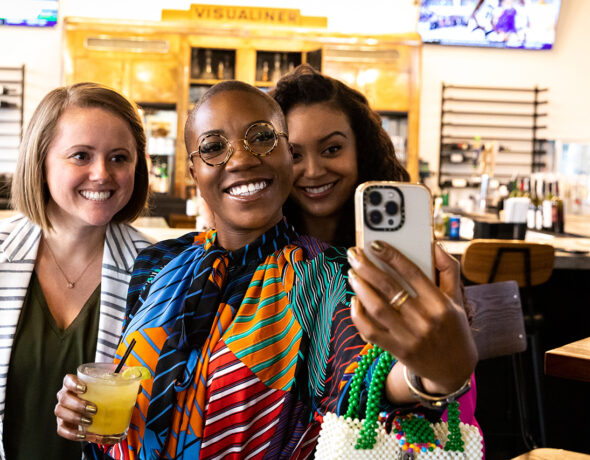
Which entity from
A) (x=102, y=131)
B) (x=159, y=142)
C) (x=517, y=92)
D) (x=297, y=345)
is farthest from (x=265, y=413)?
(x=517, y=92)

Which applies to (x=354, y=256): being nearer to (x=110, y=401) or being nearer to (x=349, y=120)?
(x=110, y=401)

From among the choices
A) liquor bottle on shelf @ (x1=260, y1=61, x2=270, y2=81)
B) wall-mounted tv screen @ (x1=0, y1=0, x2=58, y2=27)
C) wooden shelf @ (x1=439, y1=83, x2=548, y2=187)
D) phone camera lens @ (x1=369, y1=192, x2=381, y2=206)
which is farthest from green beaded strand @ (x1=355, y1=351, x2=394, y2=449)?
wall-mounted tv screen @ (x1=0, y1=0, x2=58, y2=27)

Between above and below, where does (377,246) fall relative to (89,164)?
below

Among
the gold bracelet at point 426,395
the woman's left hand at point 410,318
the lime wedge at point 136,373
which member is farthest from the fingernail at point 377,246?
the lime wedge at point 136,373

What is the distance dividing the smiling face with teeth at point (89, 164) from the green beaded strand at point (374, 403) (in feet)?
3.63

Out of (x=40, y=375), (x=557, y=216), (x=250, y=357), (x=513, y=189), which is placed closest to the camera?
(x=250, y=357)

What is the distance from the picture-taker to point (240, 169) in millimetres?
1216

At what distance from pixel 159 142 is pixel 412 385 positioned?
7056mm

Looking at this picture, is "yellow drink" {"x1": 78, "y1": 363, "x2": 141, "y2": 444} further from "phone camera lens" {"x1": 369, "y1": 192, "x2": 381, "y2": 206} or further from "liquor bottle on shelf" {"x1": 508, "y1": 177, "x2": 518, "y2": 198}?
"liquor bottle on shelf" {"x1": 508, "y1": 177, "x2": 518, "y2": 198}

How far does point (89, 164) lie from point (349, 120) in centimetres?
72

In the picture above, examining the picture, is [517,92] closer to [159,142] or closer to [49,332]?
[159,142]

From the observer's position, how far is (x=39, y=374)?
5.78 ft

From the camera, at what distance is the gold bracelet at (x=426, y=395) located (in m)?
0.83

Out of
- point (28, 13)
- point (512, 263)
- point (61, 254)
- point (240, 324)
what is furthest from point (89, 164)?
point (28, 13)
